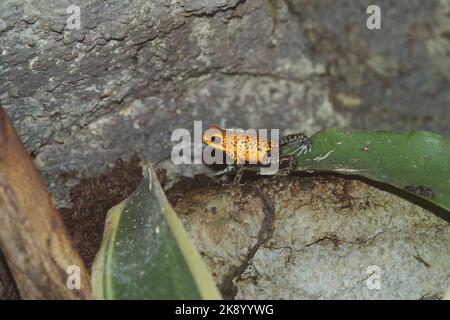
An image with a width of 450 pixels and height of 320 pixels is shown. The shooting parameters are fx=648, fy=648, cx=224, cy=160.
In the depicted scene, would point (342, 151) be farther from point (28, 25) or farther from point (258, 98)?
point (28, 25)

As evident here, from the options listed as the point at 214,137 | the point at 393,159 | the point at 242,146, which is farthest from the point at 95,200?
the point at 393,159

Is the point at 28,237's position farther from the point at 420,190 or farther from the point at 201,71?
the point at 420,190

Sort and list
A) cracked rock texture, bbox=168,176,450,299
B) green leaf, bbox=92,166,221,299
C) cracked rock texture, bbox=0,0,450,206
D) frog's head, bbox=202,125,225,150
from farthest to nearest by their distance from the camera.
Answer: frog's head, bbox=202,125,225,150 < cracked rock texture, bbox=0,0,450,206 < cracked rock texture, bbox=168,176,450,299 < green leaf, bbox=92,166,221,299

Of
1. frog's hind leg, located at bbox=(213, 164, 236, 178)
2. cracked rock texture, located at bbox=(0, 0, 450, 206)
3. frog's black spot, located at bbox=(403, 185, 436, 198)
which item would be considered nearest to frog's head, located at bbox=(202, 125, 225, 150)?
frog's hind leg, located at bbox=(213, 164, 236, 178)

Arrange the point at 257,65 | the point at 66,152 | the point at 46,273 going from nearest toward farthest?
the point at 46,273 → the point at 66,152 → the point at 257,65

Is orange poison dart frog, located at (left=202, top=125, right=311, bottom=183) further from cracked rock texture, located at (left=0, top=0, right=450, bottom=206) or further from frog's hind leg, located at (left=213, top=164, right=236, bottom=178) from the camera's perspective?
cracked rock texture, located at (left=0, top=0, right=450, bottom=206)
